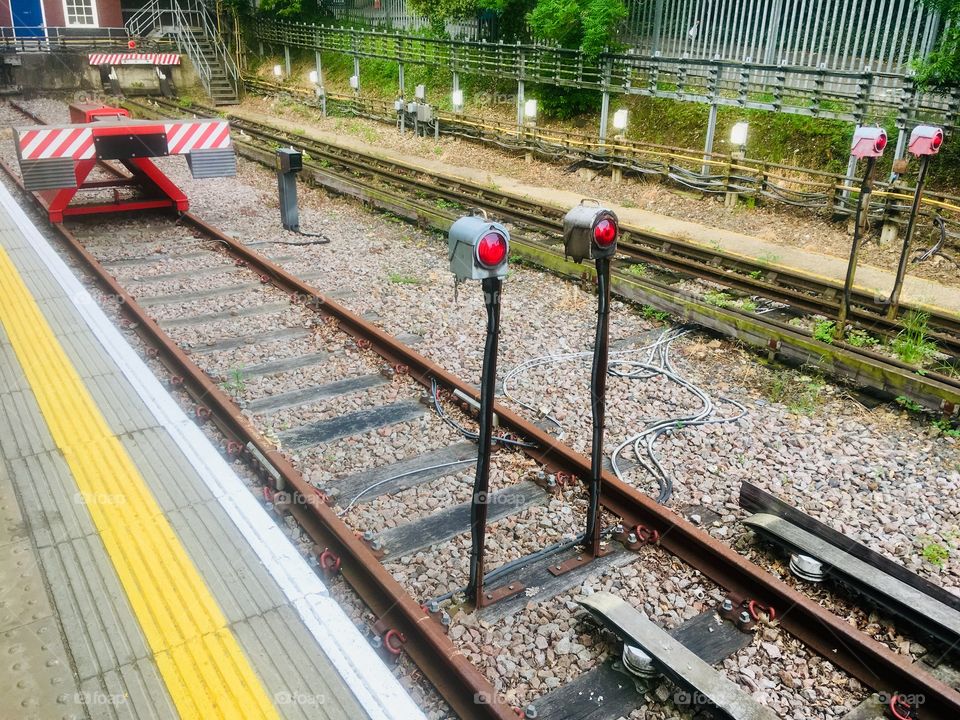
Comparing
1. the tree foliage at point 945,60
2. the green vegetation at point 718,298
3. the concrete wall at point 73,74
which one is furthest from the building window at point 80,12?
the green vegetation at point 718,298

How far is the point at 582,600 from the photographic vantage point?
4.04m

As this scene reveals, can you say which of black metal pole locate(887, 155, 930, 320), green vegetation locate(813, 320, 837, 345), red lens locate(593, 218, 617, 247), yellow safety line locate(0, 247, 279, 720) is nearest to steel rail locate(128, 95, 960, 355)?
black metal pole locate(887, 155, 930, 320)

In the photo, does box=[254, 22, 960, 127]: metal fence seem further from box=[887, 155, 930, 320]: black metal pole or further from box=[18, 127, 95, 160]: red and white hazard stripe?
box=[18, 127, 95, 160]: red and white hazard stripe

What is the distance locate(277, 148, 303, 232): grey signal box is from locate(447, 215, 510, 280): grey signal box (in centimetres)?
786

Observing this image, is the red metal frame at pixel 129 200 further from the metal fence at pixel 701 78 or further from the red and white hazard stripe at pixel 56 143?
the metal fence at pixel 701 78

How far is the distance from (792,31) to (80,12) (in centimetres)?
3243

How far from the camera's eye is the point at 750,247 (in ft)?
40.0

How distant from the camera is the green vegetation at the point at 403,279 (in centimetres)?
948

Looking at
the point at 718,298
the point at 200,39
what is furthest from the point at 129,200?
the point at 200,39

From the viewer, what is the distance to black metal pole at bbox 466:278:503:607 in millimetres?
3777

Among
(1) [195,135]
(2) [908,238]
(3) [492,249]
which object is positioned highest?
(3) [492,249]

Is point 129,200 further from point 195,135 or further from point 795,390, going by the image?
point 795,390

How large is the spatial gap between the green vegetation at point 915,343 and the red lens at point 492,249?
216 inches

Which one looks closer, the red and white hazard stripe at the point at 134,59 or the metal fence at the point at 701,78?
the metal fence at the point at 701,78
